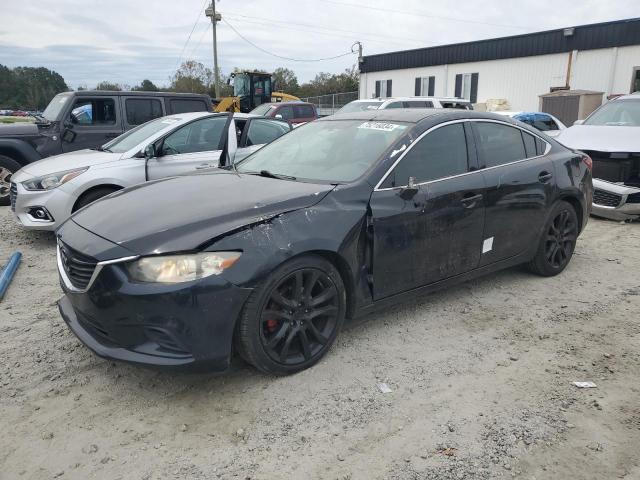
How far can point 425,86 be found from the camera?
31844 mm

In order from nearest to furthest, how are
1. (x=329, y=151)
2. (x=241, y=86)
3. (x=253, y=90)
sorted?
(x=329, y=151), (x=253, y=90), (x=241, y=86)

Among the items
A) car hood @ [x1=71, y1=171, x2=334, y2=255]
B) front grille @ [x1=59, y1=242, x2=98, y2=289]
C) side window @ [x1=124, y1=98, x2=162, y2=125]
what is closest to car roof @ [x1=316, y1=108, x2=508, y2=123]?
car hood @ [x1=71, y1=171, x2=334, y2=255]

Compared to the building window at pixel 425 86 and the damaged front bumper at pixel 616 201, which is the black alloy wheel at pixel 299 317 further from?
the building window at pixel 425 86

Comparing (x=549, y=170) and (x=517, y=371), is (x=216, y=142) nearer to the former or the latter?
(x=549, y=170)

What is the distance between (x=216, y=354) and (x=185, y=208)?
0.92 m

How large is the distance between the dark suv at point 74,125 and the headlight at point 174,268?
6.49 meters

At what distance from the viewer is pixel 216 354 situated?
9.07 ft

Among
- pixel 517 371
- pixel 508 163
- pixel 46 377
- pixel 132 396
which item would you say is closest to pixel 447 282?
pixel 517 371

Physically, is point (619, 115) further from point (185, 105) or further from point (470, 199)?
point (185, 105)

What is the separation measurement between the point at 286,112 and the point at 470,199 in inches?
530

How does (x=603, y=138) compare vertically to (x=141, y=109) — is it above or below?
below

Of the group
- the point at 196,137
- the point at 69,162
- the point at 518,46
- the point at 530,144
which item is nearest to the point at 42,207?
the point at 69,162

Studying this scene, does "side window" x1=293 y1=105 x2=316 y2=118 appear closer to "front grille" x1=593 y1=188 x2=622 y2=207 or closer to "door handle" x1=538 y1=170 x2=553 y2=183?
"front grille" x1=593 y1=188 x2=622 y2=207

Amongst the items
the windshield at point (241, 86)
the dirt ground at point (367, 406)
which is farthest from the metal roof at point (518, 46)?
the dirt ground at point (367, 406)
